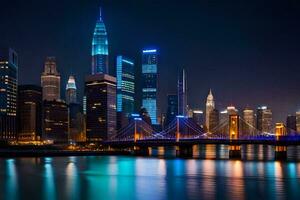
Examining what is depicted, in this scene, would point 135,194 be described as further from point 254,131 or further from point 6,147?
point 6,147

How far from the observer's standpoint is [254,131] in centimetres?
11369

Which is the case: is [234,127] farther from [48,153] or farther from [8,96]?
[8,96]

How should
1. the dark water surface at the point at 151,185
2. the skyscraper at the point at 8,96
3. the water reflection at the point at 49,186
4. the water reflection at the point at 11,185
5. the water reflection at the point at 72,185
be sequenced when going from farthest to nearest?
1. the skyscraper at the point at 8,96
2. the dark water surface at the point at 151,185
3. the water reflection at the point at 11,185
4. the water reflection at the point at 72,185
5. the water reflection at the point at 49,186

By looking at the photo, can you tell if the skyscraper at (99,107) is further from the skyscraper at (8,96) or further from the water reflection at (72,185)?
the water reflection at (72,185)

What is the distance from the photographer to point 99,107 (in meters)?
162

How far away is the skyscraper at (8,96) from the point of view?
14900 centimetres

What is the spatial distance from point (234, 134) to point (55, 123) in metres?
82.3

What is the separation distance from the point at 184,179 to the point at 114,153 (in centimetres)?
6178

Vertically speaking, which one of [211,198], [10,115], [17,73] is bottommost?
[211,198]

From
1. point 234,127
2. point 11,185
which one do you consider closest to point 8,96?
point 234,127

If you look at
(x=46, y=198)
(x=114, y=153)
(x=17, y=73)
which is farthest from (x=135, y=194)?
(x=17, y=73)

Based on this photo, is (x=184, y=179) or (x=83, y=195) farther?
(x=184, y=179)

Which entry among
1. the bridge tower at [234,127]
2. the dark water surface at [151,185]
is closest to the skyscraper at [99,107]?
the bridge tower at [234,127]

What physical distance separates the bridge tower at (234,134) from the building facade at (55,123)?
75125 millimetres
